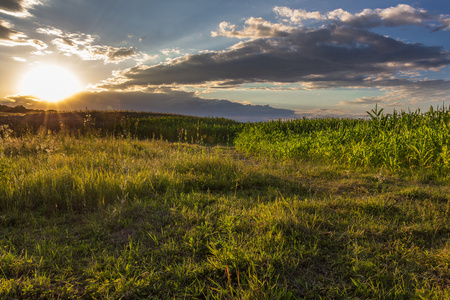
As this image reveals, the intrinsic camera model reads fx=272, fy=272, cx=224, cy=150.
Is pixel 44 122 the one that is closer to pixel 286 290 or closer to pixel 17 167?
pixel 17 167

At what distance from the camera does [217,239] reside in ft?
10.2

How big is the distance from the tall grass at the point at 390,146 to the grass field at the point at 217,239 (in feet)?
3.38

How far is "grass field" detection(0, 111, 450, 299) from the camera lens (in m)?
2.40

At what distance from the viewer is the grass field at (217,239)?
240 cm

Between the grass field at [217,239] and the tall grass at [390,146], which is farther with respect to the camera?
the tall grass at [390,146]

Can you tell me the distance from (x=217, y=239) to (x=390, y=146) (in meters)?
→ 6.11

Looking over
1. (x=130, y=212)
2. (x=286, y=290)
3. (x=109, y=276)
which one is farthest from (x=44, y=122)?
(x=286, y=290)

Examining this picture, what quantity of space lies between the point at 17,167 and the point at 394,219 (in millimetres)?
7430

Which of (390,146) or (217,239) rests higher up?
(390,146)

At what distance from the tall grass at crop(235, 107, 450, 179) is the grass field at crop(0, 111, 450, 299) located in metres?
1.03

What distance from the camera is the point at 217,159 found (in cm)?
670

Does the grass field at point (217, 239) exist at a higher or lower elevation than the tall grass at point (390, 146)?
lower

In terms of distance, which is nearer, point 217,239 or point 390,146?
point 217,239

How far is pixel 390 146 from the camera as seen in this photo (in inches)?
282
